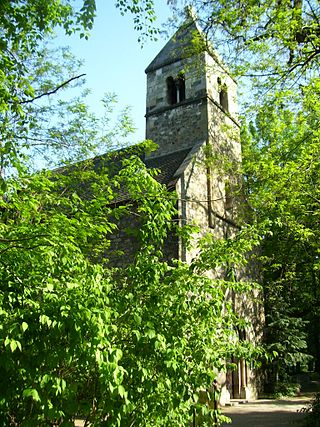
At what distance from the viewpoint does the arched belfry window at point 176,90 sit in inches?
681

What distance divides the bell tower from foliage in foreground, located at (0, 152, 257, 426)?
11500 millimetres

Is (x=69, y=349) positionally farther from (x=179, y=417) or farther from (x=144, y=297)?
(x=179, y=417)

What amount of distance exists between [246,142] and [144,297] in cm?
1607

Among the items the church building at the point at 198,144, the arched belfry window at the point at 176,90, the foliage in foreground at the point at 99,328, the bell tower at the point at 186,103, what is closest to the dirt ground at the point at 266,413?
the church building at the point at 198,144

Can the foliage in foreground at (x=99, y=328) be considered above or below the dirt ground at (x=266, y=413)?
above

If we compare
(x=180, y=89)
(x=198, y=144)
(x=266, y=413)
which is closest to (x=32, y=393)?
(x=266, y=413)

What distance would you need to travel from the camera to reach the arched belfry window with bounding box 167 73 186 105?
→ 1730cm

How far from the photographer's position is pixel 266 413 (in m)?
11.6

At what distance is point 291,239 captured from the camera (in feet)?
62.4

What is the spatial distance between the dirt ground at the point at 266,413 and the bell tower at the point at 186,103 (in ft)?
28.8

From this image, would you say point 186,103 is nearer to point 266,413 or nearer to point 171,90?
point 171,90

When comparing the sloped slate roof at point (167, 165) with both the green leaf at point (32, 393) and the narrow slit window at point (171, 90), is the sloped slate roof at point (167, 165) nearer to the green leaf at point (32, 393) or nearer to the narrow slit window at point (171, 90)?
the narrow slit window at point (171, 90)

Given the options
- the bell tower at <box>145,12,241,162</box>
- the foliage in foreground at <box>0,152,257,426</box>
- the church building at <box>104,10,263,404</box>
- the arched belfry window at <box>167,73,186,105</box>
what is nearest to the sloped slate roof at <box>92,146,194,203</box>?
the church building at <box>104,10,263,404</box>

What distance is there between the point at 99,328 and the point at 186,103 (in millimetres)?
14707
